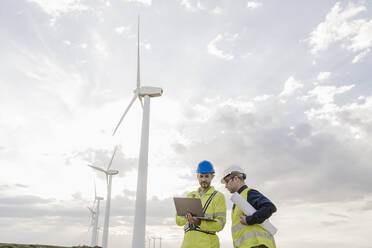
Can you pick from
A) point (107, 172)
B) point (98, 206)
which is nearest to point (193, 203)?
point (107, 172)

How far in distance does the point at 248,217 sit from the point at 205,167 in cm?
204

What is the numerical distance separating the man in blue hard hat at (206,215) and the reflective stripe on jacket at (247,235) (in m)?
0.70

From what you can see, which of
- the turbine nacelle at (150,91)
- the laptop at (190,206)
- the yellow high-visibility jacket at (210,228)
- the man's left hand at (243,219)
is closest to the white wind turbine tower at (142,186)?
the turbine nacelle at (150,91)

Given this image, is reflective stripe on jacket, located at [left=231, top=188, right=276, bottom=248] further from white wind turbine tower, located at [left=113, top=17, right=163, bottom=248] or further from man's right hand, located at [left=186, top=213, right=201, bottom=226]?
white wind turbine tower, located at [left=113, top=17, right=163, bottom=248]

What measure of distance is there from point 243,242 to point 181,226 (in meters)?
2.18

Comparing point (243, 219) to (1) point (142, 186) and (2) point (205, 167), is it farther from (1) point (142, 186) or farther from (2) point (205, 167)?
(1) point (142, 186)

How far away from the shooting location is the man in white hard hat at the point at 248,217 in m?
5.37

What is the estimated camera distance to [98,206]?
79.9 m

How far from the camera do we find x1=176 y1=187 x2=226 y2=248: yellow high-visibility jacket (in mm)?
6484

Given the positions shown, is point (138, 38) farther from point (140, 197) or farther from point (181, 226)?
point (181, 226)

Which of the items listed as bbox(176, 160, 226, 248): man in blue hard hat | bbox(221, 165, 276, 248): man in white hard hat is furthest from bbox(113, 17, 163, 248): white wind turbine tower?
bbox(221, 165, 276, 248): man in white hard hat

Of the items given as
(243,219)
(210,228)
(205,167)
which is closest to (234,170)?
(243,219)

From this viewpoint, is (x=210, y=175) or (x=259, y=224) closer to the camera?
(x=259, y=224)

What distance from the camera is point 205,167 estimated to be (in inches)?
284
